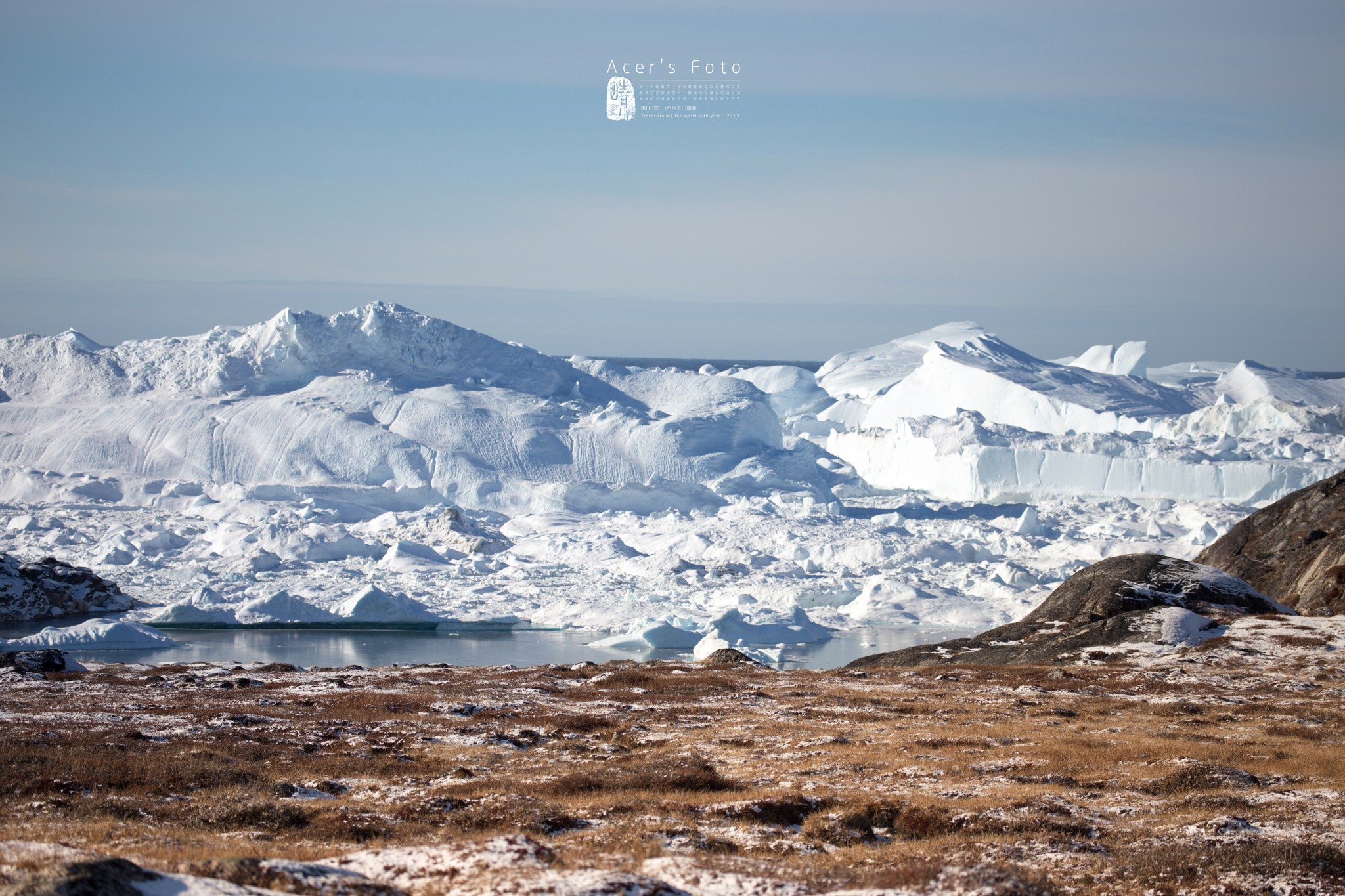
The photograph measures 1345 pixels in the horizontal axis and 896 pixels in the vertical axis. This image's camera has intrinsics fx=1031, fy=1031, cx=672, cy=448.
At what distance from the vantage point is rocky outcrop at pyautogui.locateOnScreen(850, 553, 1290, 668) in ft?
78.9

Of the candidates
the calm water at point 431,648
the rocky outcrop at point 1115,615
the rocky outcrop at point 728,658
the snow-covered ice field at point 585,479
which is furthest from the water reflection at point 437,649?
the rocky outcrop at point 1115,615

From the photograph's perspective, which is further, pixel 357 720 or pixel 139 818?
pixel 357 720

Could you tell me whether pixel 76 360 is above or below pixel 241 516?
above

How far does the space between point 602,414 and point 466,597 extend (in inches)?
1328

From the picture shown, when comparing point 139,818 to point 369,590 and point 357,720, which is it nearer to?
point 357,720

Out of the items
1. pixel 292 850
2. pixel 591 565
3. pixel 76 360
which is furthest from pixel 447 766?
pixel 76 360

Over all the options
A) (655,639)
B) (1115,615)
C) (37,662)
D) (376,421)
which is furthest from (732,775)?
(376,421)

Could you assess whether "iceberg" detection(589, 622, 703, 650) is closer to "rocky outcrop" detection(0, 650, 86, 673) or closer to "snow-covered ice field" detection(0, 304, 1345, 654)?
"snow-covered ice field" detection(0, 304, 1345, 654)

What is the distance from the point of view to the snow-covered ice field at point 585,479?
4272 cm

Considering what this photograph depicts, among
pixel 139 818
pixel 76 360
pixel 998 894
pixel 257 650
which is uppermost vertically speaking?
pixel 76 360

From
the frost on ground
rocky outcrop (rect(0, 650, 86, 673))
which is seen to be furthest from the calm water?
the frost on ground

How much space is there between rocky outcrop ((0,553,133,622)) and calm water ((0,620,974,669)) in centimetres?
106

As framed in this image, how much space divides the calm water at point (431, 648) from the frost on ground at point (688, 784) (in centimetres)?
1304

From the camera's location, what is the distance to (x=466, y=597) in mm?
43406
